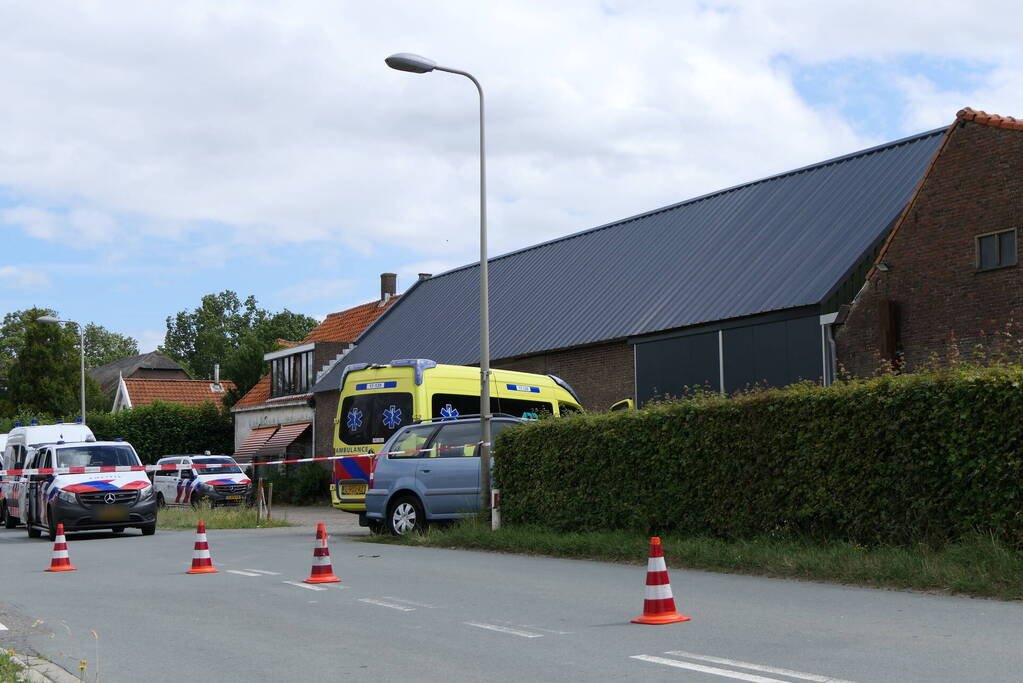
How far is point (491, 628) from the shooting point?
9133 mm

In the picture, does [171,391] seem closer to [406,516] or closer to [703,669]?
[406,516]

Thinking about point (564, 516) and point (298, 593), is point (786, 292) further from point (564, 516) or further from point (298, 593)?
point (298, 593)

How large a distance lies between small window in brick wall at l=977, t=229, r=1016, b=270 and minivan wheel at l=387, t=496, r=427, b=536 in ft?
36.3

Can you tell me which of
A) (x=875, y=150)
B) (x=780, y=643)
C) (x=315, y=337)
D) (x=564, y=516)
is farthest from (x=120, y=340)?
(x=780, y=643)

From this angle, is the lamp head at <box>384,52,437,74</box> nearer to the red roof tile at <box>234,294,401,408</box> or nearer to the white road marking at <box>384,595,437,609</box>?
the white road marking at <box>384,595,437,609</box>

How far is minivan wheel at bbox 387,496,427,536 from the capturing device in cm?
1825

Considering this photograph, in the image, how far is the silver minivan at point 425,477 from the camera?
18.2 metres

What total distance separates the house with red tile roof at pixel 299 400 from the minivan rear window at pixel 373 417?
20.4 meters

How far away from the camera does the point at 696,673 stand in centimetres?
700

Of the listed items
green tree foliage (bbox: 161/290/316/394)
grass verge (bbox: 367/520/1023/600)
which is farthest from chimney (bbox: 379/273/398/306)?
green tree foliage (bbox: 161/290/316/394)

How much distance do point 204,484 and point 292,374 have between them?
1172 cm

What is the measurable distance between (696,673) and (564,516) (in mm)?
9582

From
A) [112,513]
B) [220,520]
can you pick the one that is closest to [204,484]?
[220,520]

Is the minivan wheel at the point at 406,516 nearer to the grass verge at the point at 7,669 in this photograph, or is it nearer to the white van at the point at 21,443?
the grass verge at the point at 7,669
